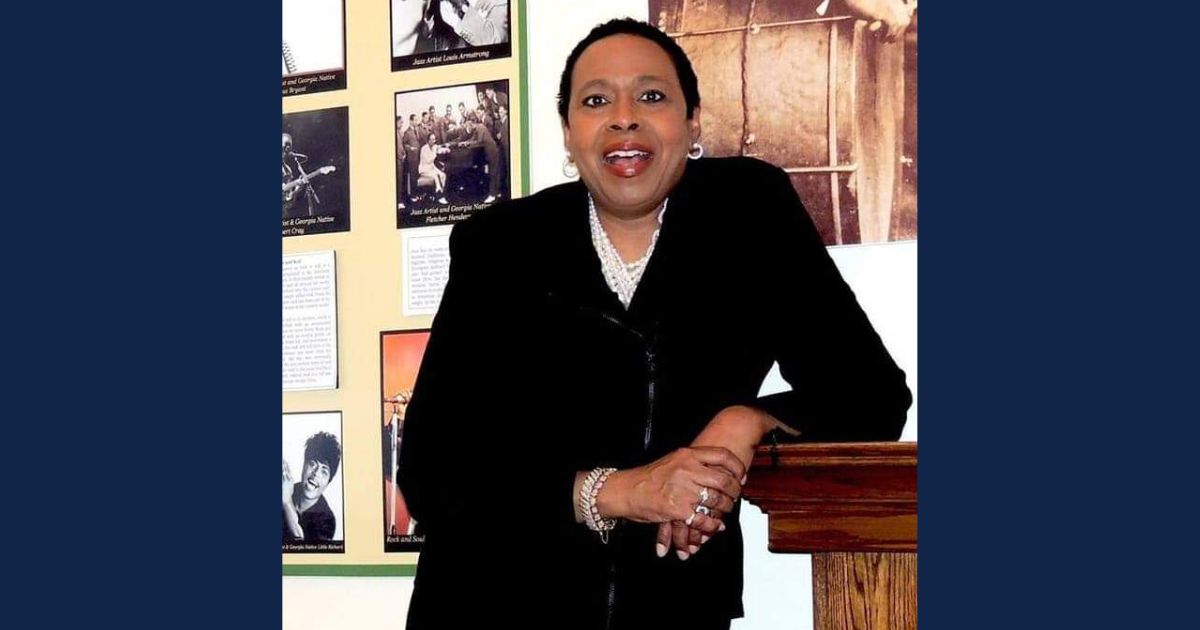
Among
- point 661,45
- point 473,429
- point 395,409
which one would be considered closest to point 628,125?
point 661,45

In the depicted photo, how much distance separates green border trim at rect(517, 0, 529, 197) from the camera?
240 centimetres

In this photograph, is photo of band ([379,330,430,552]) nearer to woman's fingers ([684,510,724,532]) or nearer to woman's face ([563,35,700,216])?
woman's face ([563,35,700,216])

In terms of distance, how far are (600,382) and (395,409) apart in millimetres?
893

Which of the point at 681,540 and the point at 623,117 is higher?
the point at 623,117

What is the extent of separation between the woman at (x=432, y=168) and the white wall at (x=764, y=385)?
0.62ft

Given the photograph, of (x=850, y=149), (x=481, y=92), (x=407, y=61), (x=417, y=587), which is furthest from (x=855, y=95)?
(x=417, y=587)

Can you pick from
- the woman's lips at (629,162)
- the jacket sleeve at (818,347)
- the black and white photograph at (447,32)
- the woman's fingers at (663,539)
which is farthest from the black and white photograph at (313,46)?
the woman's fingers at (663,539)

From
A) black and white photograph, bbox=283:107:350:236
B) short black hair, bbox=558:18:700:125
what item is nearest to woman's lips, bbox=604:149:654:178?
short black hair, bbox=558:18:700:125

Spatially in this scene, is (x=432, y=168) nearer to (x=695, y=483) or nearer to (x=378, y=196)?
(x=378, y=196)

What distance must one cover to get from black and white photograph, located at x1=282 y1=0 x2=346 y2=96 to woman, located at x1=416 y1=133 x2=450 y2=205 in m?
0.24

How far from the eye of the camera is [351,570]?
2.53 m

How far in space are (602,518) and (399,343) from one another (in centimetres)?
99

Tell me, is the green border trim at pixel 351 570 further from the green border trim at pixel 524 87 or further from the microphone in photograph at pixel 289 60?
the microphone in photograph at pixel 289 60

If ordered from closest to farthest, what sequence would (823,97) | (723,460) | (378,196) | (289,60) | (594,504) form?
(723,460)
(594,504)
(823,97)
(378,196)
(289,60)
